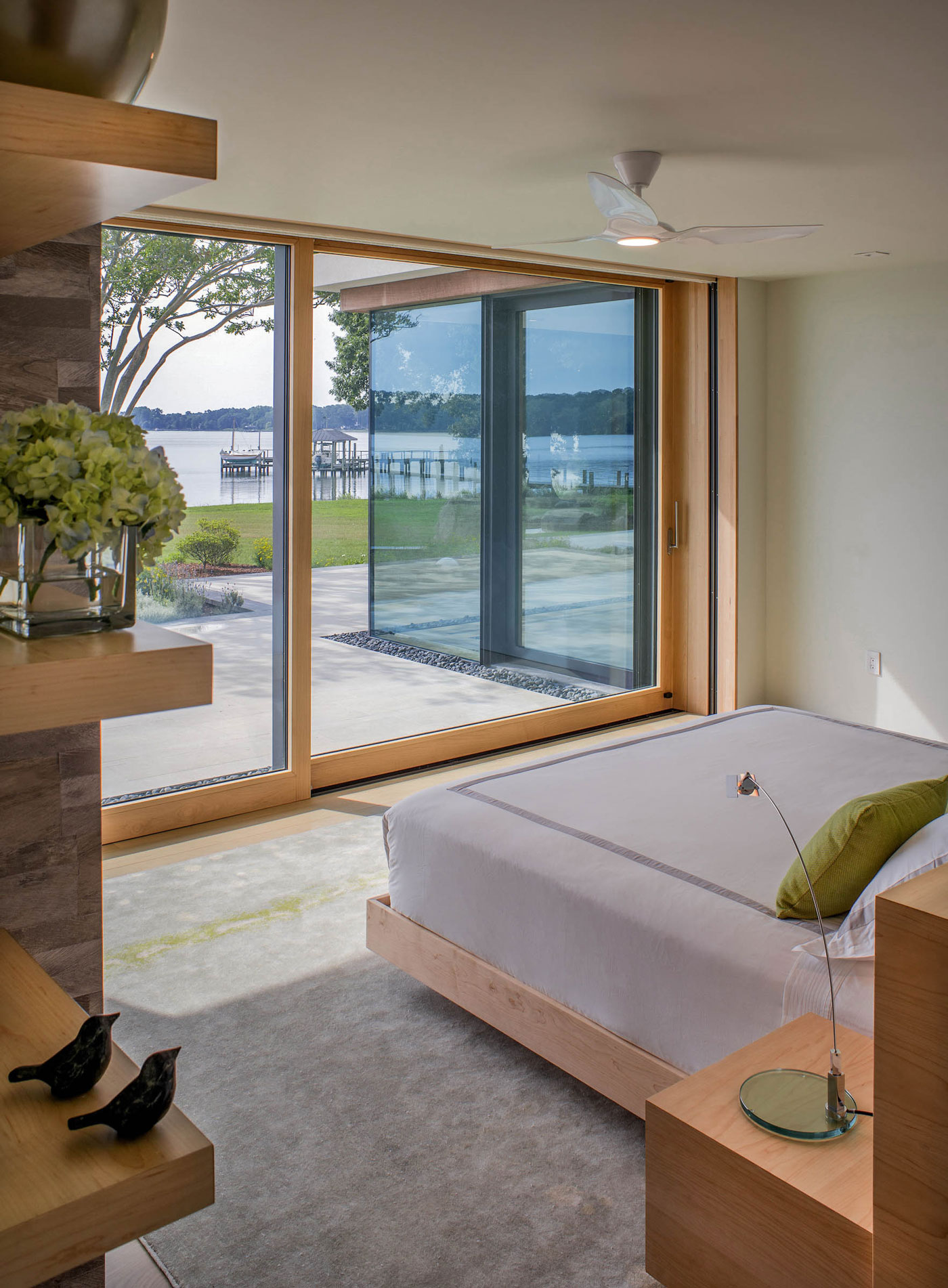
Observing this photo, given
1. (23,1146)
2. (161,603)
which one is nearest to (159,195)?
(23,1146)

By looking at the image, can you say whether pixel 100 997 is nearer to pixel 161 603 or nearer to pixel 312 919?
pixel 312 919

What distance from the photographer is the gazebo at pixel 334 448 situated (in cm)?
470

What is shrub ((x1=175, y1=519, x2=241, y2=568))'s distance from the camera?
14.3ft

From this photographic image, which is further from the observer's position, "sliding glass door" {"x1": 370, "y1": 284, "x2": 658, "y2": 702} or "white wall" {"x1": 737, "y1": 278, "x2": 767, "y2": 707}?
"white wall" {"x1": 737, "y1": 278, "x2": 767, "y2": 707}

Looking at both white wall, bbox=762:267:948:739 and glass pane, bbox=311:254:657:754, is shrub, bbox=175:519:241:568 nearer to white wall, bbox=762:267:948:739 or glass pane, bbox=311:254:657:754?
glass pane, bbox=311:254:657:754

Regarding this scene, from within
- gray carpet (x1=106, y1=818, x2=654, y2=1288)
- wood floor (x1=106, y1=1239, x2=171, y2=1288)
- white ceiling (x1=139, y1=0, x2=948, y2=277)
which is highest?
white ceiling (x1=139, y1=0, x2=948, y2=277)

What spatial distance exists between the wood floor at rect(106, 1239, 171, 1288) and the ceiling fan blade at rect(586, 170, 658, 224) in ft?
9.25

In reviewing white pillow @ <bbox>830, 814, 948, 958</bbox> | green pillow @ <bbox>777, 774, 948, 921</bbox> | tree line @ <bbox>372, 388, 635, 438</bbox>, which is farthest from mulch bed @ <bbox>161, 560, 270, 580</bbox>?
white pillow @ <bbox>830, 814, 948, 958</bbox>

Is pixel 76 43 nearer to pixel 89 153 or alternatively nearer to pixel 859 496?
pixel 89 153

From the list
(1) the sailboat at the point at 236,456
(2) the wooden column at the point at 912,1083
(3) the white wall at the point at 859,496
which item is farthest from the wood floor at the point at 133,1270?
(3) the white wall at the point at 859,496

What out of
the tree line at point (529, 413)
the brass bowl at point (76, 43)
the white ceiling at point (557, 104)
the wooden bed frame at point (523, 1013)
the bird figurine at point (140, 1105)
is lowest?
the wooden bed frame at point (523, 1013)

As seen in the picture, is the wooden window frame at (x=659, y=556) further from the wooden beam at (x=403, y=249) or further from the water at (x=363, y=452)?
the water at (x=363, y=452)

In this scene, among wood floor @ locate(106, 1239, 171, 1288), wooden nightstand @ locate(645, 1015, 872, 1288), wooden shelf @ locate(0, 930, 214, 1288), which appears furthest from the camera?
wood floor @ locate(106, 1239, 171, 1288)

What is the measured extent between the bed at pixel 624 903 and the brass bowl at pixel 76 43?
1.92 meters
